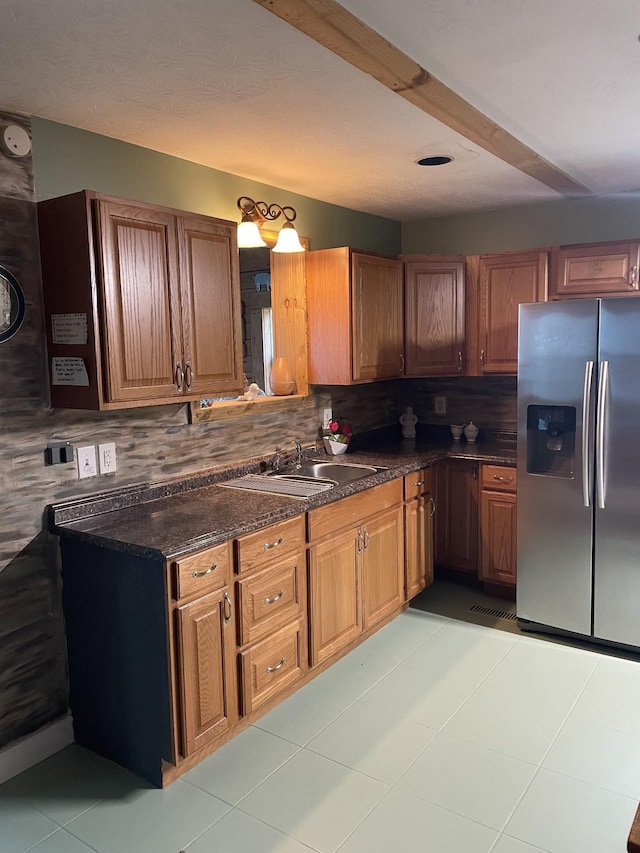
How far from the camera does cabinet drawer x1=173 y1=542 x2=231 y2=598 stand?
2221 millimetres

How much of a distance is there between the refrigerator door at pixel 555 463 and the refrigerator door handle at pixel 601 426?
3cm

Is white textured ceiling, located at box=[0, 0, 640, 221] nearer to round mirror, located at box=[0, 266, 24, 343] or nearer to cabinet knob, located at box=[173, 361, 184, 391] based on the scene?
round mirror, located at box=[0, 266, 24, 343]

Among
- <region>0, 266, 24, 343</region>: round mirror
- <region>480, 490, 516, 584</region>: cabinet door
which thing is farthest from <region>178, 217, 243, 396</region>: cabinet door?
<region>480, 490, 516, 584</region>: cabinet door

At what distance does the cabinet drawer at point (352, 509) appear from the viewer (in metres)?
2.88

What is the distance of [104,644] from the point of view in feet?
7.91

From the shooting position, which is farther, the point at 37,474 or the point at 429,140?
the point at 429,140

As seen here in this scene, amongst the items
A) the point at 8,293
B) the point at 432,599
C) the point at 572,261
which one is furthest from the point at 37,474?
the point at 572,261

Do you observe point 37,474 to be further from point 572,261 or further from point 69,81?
point 572,261

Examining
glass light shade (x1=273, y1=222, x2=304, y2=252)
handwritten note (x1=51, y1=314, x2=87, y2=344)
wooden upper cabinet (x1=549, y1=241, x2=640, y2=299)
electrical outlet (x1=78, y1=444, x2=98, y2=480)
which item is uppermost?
glass light shade (x1=273, y1=222, x2=304, y2=252)

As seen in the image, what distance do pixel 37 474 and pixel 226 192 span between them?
5.26 ft

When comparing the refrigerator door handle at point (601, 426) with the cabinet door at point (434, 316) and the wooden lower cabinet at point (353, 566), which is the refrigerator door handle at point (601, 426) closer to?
the wooden lower cabinet at point (353, 566)

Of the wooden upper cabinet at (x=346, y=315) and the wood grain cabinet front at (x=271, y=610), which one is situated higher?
the wooden upper cabinet at (x=346, y=315)

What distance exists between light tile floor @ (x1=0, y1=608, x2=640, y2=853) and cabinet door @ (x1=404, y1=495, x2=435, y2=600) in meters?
Answer: 0.67

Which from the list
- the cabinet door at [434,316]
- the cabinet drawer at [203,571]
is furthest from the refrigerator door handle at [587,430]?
the cabinet drawer at [203,571]
